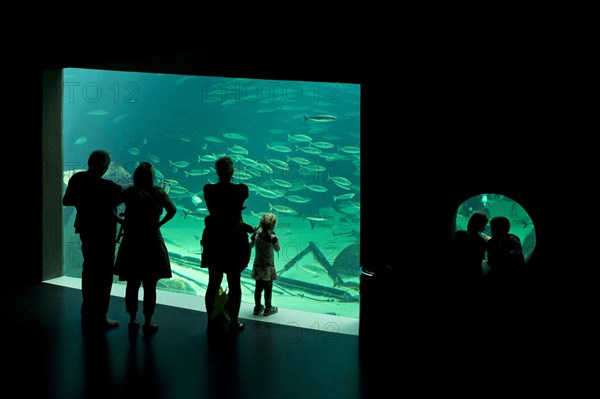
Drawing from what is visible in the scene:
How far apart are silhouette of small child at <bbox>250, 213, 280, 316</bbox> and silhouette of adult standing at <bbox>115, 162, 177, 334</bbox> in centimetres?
90

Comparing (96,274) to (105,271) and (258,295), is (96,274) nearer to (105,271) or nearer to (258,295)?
(105,271)

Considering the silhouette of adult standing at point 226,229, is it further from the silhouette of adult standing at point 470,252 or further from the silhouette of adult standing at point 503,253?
the silhouette of adult standing at point 503,253

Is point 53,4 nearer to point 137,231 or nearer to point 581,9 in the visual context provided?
point 137,231

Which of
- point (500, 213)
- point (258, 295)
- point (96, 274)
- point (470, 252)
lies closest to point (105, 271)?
point (96, 274)

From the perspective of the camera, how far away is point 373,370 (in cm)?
313

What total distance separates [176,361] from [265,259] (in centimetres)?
131

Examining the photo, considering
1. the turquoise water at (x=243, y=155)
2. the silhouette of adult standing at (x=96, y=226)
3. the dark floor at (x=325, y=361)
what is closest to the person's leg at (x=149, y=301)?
the dark floor at (x=325, y=361)

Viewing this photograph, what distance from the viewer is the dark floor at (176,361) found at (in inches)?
109

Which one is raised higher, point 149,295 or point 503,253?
point 503,253

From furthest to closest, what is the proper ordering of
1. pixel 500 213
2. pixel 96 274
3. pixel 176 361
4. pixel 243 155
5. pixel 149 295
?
1. pixel 243 155
2. pixel 500 213
3. pixel 96 274
4. pixel 149 295
5. pixel 176 361

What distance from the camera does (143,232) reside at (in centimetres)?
367

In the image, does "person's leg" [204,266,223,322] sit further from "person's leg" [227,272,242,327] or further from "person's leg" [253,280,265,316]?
"person's leg" [253,280,265,316]

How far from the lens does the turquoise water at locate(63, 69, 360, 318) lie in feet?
57.0

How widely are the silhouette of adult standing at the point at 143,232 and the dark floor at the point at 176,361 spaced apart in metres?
0.50
